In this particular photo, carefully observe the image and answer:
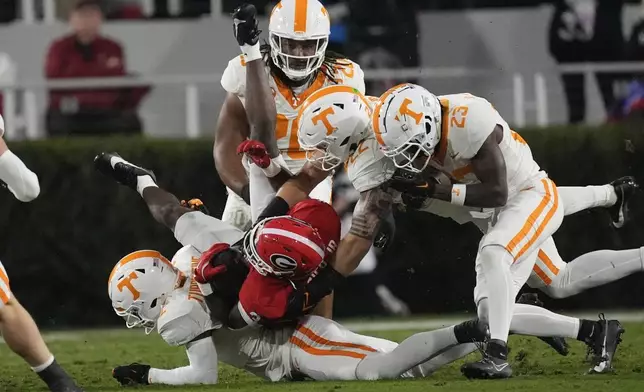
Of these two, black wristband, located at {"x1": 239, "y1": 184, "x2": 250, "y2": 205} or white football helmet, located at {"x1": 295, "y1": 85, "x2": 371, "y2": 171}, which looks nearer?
white football helmet, located at {"x1": 295, "y1": 85, "x2": 371, "y2": 171}

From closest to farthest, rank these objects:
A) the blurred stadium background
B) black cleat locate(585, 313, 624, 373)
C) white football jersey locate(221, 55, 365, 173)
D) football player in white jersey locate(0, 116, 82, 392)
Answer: football player in white jersey locate(0, 116, 82, 392) → black cleat locate(585, 313, 624, 373) → white football jersey locate(221, 55, 365, 173) → the blurred stadium background

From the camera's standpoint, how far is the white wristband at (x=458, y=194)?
6699 millimetres

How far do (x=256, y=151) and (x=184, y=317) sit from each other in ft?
3.34

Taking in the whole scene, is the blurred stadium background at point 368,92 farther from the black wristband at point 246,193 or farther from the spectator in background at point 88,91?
the black wristband at point 246,193

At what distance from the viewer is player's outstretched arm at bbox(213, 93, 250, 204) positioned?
794 centimetres

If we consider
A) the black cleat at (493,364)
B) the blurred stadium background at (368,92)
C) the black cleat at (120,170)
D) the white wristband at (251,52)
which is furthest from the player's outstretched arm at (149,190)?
the blurred stadium background at (368,92)

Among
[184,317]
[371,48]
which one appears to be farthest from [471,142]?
[371,48]

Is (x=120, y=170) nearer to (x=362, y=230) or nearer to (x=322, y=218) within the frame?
(x=322, y=218)

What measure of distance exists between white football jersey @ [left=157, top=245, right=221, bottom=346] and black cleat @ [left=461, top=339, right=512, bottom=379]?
1.21 meters

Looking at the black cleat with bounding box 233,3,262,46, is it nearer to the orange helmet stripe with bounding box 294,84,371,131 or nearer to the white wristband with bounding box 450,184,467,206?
the orange helmet stripe with bounding box 294,84,371,131

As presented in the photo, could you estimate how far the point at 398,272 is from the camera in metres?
10.9

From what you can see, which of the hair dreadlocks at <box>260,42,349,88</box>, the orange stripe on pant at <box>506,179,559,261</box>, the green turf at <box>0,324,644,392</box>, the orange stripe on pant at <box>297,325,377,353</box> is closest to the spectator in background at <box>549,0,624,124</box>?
the green turf at <box>0,324,644,392</box>

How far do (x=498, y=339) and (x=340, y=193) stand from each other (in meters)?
4.25

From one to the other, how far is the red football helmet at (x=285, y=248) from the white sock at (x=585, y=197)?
4.91 ft
